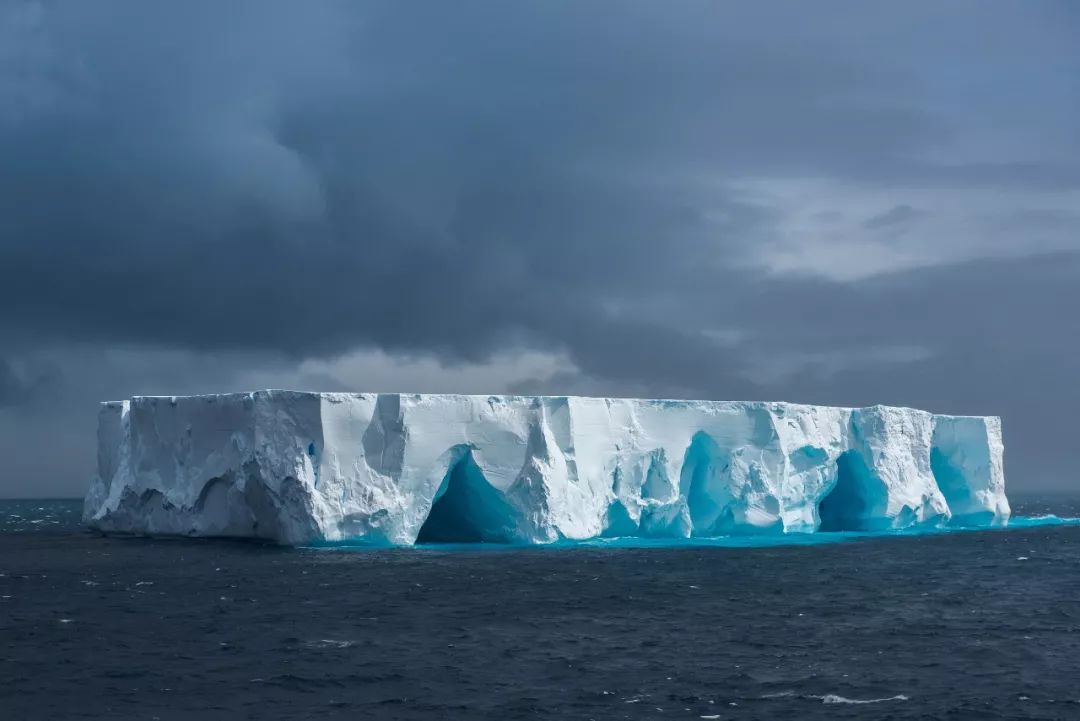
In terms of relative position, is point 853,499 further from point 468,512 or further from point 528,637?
point 528,637

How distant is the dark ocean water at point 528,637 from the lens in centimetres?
1041

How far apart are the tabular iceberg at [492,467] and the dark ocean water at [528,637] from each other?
5.28 feet

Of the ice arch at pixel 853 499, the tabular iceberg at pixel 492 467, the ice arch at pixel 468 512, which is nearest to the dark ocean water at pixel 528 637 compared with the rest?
the tabular iceberg at pixel 492 467

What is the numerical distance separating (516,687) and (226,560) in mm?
11585

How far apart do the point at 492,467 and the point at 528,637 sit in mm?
9982

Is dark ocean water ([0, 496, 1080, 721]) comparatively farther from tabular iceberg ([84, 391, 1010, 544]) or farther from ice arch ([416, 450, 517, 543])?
ice arch ([416, 450, 517, 543])

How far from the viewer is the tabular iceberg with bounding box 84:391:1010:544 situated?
2242 centimetres

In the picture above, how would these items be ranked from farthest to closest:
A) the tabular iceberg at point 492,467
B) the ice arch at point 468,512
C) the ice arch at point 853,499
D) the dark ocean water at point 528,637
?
the ice arch at point 853,499, the ice arch at point 468,512, the tabular iceberg at point 492,467, the dark ocean water at point 528,637

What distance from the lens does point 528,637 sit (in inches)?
535

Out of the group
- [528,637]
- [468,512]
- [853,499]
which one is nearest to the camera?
[528,637]

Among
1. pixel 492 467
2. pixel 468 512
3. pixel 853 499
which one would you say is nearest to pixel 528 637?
pixel 492 467

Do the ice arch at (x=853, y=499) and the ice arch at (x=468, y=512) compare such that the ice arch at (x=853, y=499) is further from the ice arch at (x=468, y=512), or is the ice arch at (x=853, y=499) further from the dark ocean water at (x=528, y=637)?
the ice arch at (x=468, y=512)

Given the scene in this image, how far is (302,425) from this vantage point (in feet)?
73.3

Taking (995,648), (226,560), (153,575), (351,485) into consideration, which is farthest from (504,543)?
(995,648)
